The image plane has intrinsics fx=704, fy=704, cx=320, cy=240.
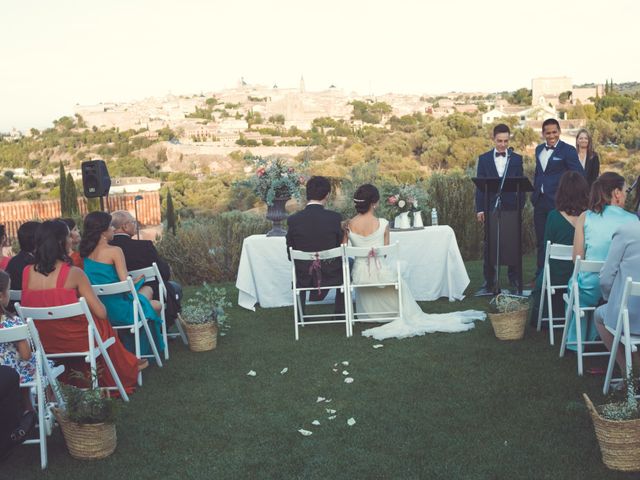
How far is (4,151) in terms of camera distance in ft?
268

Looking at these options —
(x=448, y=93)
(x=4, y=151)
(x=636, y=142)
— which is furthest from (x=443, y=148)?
(x=448, y=93)

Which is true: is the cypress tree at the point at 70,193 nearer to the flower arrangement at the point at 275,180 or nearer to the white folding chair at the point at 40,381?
the flower arrangement at the point at 275,180

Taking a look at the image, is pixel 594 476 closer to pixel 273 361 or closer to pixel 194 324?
pixel 273 361

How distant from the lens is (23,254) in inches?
175

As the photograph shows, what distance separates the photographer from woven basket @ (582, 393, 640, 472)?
2.74 m

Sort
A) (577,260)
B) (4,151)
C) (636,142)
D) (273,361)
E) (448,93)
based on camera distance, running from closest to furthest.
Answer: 1. (577,260)
2. (273,361)
3. (636,142)
4. (4,151)
5. (448,93)

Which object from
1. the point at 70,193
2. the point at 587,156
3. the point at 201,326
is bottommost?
the point at 70,193

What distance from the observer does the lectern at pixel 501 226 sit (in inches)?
236

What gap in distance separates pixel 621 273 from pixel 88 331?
8.97 ft

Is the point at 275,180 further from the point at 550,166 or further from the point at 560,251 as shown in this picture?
the point at 560,251

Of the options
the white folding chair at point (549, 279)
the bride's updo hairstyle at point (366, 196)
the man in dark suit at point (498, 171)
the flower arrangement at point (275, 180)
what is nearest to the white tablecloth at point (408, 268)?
Result: the man in dark suit at point (498, 171)

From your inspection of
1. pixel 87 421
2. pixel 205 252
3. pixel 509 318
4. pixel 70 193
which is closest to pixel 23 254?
pixel 87 421

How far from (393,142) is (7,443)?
37.9 m

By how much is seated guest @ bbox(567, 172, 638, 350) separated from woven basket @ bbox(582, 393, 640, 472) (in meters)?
1.52
